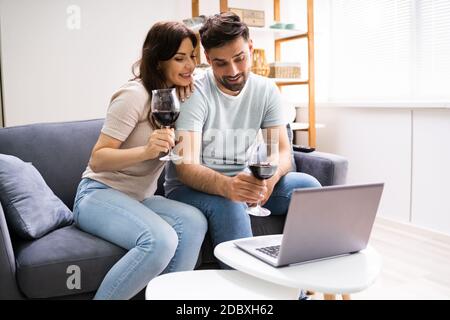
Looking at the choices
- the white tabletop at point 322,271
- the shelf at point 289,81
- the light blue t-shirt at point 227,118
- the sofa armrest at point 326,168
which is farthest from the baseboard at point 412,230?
the white tabletop at point 322,271

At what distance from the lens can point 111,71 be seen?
10.5ft

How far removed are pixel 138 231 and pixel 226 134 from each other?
0.59 metres

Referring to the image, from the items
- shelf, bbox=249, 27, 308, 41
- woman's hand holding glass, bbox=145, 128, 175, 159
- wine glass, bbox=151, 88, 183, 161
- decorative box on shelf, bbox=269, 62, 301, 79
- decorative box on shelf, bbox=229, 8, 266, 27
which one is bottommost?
woman's hand holding glass, bbox=145, 128, 175, 159

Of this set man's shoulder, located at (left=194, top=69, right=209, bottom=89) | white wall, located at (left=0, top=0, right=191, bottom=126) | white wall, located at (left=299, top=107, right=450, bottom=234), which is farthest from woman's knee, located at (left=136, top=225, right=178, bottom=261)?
white wall, located at (left=299, top=107, right=450, bottom=234)

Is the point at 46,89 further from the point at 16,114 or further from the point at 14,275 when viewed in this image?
the point at 14,275

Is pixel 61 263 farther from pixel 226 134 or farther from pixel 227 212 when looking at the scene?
pixel 226 134

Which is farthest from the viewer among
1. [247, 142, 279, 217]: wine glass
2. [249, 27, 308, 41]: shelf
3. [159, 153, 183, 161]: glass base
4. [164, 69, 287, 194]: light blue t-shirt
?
[249, 27, 308, 41]: shelf

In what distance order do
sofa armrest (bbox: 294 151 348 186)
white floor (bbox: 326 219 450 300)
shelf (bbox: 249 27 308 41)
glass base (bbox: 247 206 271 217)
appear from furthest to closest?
shelf (bbox: 249 27 308 41)
sofa armrest (bbox: 294 151 348 186)
white floor (bbox: 326 219 450 300)
glass base (bbox: 247 206 271 217)

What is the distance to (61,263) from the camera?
1.51 meters

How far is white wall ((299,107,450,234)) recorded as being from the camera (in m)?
2.83

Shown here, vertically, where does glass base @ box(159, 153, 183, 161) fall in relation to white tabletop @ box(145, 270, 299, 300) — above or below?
above

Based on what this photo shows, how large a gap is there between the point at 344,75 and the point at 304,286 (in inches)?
114

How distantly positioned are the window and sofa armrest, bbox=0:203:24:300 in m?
2.45

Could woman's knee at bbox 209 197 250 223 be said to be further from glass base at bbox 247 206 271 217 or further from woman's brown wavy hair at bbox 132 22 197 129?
woman's brown wavy hair at bbox 132 22 197 129
